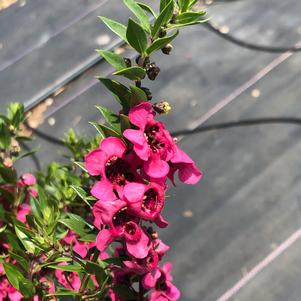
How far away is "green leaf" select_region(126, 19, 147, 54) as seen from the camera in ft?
2.49

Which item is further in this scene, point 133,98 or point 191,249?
point 191,249

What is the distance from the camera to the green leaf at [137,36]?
29.9 inches

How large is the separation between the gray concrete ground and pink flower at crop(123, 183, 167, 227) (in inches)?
34.0

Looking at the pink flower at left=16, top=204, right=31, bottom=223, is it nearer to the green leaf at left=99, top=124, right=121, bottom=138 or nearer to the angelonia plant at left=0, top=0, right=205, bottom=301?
the angelonia plant at left=0, top=0, right=205, bottom=301

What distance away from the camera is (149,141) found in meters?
0.79

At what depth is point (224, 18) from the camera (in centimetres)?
231

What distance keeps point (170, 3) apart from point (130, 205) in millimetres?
281

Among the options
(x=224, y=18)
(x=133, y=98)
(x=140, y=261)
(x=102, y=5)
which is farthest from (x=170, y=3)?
(x=102, y=5)

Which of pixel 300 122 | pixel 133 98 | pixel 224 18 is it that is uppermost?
pixel 133 98

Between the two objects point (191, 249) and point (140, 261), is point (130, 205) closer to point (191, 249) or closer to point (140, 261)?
point (140, 261)

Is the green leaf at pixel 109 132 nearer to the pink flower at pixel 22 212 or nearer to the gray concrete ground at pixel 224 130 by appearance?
the pink flower at pixel 22 212

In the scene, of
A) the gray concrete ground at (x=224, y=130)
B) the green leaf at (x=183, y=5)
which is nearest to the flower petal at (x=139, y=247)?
the green leaf at (x=183, y=5)

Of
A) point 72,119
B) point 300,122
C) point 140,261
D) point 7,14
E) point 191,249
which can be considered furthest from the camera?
point 7,14

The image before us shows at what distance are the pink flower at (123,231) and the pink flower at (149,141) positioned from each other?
0.22 feet
